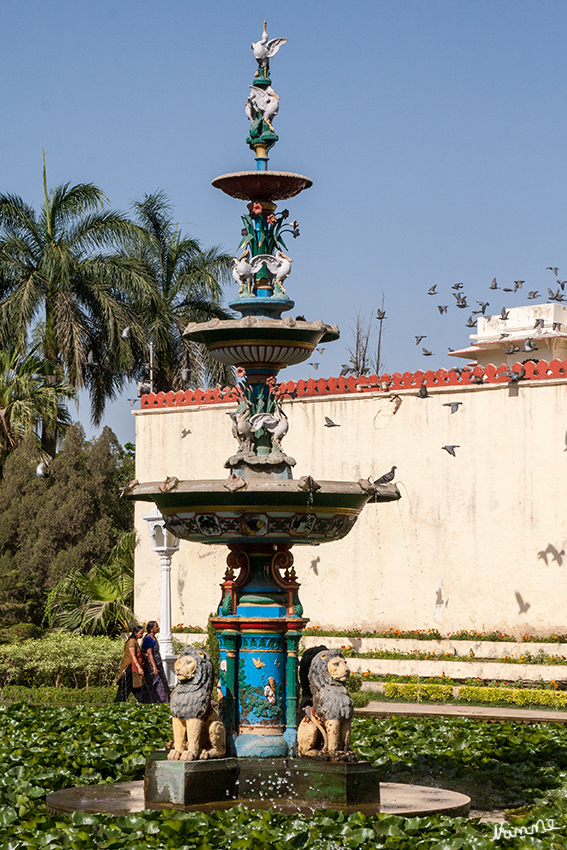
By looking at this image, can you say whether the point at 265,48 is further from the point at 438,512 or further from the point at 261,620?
the point at 438,512

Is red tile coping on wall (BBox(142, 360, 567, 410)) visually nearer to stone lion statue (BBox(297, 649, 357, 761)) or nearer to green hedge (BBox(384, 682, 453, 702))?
green hedge (BBox(384, 682, 453, 702))

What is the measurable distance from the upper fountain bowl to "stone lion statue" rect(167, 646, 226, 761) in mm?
3390

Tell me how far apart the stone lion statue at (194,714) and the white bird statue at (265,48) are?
4.49 meters

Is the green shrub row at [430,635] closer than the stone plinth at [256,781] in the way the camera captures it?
No

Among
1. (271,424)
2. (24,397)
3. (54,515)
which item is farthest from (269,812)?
(24,397)

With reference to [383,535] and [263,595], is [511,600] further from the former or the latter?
[263,595]

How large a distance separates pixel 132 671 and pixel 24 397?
38.7 ft

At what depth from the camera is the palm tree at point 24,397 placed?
24484 millimetres

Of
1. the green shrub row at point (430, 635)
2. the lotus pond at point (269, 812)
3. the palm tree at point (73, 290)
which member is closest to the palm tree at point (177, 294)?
the palm tree at point (73, 290)

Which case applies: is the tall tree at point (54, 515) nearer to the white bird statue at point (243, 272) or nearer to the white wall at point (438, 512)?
the white wall at point (438, 512)

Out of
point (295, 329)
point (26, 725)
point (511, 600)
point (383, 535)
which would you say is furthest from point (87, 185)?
point (295, 329)

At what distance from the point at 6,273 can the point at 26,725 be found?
585 inches

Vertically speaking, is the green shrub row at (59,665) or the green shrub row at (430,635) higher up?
the green shrub row at (430,635)

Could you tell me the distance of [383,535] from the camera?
20453mm
